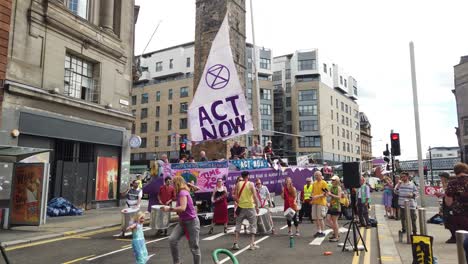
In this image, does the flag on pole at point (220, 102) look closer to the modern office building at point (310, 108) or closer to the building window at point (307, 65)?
the modern office building at point (310, 108)

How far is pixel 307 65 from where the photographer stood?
83.4 metres

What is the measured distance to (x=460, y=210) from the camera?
25.1ft

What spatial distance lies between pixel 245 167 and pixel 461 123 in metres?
41.3

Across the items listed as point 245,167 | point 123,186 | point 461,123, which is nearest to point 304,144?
Answer: point 461,123

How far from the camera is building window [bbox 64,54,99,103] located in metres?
19.3

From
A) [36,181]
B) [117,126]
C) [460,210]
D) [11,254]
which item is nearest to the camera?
[460,210]

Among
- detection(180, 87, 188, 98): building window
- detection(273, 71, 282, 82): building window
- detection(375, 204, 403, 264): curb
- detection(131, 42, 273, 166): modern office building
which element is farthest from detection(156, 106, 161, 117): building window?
detection(375, 204, 403, 264): curb

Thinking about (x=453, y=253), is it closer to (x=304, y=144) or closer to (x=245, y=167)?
→ (x=245, y=167)

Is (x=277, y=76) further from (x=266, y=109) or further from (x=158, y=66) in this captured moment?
(x=158, y=66)

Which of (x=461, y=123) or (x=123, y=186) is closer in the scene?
(x=123, y=186)

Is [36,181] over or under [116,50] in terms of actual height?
under

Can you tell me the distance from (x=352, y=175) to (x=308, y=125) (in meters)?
72.5

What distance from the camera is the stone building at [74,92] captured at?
16391 millimetres

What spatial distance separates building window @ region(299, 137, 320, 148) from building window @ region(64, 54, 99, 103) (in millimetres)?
63109
